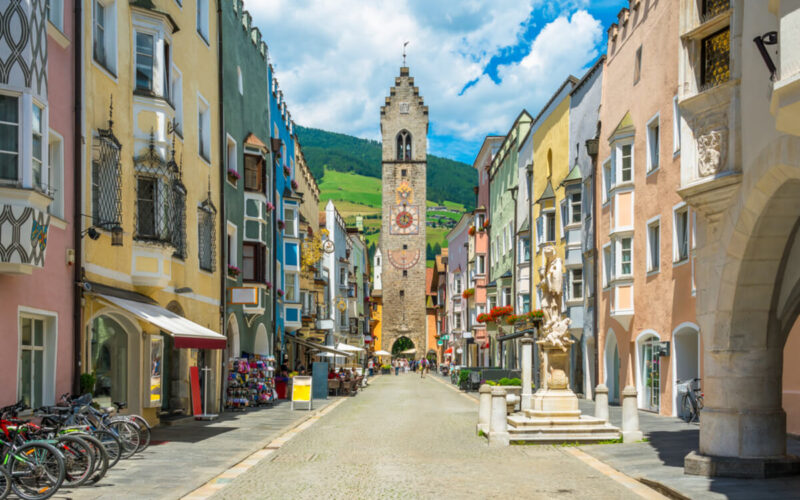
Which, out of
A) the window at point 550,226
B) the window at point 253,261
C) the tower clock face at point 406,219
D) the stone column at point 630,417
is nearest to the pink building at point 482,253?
the window at point 550,226

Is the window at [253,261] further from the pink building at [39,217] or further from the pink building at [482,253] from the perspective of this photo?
the pink building at [482,253]

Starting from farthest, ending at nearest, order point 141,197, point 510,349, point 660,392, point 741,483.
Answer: point 510,349
point 660,392
point 141,197
point 741,483

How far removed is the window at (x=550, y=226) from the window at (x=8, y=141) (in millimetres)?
29309

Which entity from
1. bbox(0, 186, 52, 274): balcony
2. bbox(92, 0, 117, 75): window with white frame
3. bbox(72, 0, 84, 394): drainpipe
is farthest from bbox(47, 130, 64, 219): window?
bbox(92, 0, 117, 75): window with white frame

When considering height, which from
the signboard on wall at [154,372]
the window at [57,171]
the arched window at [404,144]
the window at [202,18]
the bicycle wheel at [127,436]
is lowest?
the bicycle wheel at [127,436]

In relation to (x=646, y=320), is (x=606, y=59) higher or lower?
higher

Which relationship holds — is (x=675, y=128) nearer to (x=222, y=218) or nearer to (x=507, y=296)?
(x=222, y=218)

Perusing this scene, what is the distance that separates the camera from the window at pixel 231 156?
29.1 metres

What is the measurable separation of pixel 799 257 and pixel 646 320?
15654 mm

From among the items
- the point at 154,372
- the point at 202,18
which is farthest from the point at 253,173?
the point at 154,372

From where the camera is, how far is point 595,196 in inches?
1281

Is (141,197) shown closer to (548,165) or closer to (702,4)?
(702,4)

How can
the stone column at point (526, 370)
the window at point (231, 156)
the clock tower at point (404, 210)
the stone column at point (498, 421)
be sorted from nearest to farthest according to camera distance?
the stone column at point (498, 421) → the stone column at point (526, 370) → the window at point (231, 156) → the clock tower at point (404, 210)

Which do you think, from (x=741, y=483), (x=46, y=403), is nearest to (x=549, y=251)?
(x=741, y=483)
